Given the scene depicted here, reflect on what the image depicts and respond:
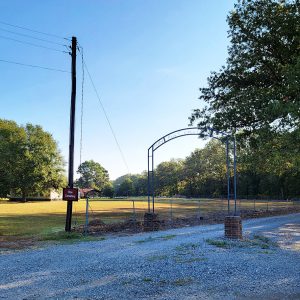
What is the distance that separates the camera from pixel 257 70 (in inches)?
942

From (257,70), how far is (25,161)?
193ft

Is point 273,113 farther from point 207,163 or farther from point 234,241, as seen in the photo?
point 207,163

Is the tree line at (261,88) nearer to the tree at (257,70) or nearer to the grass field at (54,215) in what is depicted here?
the tree at (257,70)

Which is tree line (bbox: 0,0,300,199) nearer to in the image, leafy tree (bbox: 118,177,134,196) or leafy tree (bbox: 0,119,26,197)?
leafy tree (bbox: 0,119,26,197)

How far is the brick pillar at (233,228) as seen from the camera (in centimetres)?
1320

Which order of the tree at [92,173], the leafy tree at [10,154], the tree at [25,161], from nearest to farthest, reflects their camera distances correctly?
the leafy tree at [10,154] < the tree at [25,161] < the tree at [92,173]

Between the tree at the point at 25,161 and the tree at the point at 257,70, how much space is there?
5365 centimetres

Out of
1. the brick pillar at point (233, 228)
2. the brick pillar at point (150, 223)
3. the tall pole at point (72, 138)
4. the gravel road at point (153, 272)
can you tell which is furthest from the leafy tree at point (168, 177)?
the gravel road at point (153, 272)

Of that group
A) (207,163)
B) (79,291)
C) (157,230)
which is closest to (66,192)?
(157,230)

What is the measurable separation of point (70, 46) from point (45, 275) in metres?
12.7

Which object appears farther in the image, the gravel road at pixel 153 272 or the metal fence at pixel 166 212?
the metal fence at pixel 166 212

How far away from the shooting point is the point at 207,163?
118 metres

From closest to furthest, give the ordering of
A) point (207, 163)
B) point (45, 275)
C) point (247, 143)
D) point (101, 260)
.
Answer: point (45, 275), point (101, 260), point (247, 143), point (207, 163)

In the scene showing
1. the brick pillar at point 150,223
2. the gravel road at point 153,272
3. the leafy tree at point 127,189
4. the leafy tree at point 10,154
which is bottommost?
the gravel road at point 153,272
